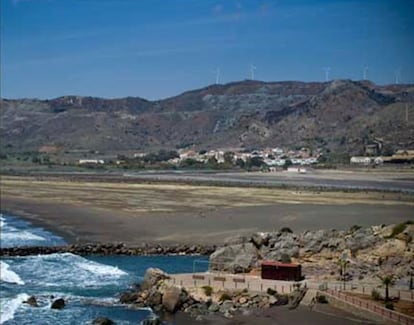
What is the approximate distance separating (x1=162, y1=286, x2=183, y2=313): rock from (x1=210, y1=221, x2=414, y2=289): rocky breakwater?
5246 mm

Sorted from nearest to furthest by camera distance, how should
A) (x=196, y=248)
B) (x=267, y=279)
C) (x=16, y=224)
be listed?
(x=267, y=279)
(x=196, y=248)
(x=16, y=224)

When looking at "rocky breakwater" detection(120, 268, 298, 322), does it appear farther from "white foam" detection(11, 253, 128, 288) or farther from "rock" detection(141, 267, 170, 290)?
"white foam" detection(11, 253, 128, 288)

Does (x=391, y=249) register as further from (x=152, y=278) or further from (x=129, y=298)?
(x=129, y=298)

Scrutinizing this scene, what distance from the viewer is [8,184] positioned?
4636 inches

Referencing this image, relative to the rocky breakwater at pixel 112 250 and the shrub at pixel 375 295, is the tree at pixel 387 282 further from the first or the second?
the rocky breakwater at pixel 112 250

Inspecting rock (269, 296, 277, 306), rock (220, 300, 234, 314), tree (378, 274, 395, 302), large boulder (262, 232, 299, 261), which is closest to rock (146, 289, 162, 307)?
rock (220, 300, 234, 314)

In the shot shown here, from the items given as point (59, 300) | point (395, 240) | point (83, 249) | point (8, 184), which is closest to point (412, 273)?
point (395, 240)

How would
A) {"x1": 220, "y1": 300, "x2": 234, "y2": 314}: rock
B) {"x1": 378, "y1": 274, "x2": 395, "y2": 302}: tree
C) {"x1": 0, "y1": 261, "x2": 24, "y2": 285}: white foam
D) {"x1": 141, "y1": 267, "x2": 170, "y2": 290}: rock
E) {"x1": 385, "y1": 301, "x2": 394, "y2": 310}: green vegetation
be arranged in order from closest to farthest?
{"x1": 385, "y1": 301, "x2": 394, "y2": 310}: green vegetation → {"x1": 378, "y1": 274, "x2": 395, "y2": 302}: tree → {"x1": 220, "y1": 300, "x2": 234, "y2": 314}: rock → {"x1": 141, "y1": 267, "x2": 170, "y2": 290}: rock → {"x1": 0, "y1": 261, "x2": 24, "y2": 285}: white foam

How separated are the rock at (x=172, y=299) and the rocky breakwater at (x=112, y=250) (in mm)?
16356

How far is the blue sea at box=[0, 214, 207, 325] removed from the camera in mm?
34656

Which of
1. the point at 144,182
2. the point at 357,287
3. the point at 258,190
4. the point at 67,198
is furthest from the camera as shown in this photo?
the point at 144,182

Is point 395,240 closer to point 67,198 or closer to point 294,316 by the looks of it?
point 294,316

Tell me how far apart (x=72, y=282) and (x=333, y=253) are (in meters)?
14.8

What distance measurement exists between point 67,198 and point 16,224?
19524 mm
